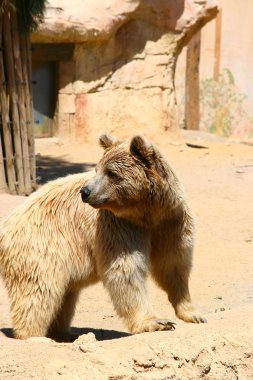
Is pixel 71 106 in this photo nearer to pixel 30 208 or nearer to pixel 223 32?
pixel 223 32

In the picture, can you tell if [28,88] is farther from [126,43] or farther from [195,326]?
[195,326]

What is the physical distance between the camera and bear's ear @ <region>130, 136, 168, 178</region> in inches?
185

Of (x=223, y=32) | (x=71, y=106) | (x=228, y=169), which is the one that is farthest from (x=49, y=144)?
(x=223, y=32)

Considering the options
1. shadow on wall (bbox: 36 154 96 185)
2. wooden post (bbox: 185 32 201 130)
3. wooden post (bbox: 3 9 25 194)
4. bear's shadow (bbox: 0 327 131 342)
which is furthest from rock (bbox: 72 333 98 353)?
wooden post (bbox: 185 32 201 130)

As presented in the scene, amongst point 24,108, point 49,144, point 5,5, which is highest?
point 5,5

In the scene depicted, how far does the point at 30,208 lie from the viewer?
5277mm

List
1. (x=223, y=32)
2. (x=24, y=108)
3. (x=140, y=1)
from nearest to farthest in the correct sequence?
(x=24, y=108), (x=140, y=1), (x=223, y=32)

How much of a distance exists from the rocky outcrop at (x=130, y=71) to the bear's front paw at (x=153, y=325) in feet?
40.0

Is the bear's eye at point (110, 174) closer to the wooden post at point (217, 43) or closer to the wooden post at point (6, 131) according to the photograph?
the wooden post at point (6, 131)

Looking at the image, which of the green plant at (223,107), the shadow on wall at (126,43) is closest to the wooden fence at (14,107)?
the shadow on wall at (126,43)

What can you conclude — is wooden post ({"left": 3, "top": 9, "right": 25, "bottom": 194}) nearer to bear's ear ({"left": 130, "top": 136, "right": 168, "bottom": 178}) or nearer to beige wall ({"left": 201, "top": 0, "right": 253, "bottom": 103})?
bear's ear ({"left": 130, "top": 136, "right": 168, "bottom": 178})

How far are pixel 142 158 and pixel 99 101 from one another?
12.3m

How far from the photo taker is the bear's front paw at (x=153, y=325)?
464 cm

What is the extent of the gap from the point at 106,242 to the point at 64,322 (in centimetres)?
92
